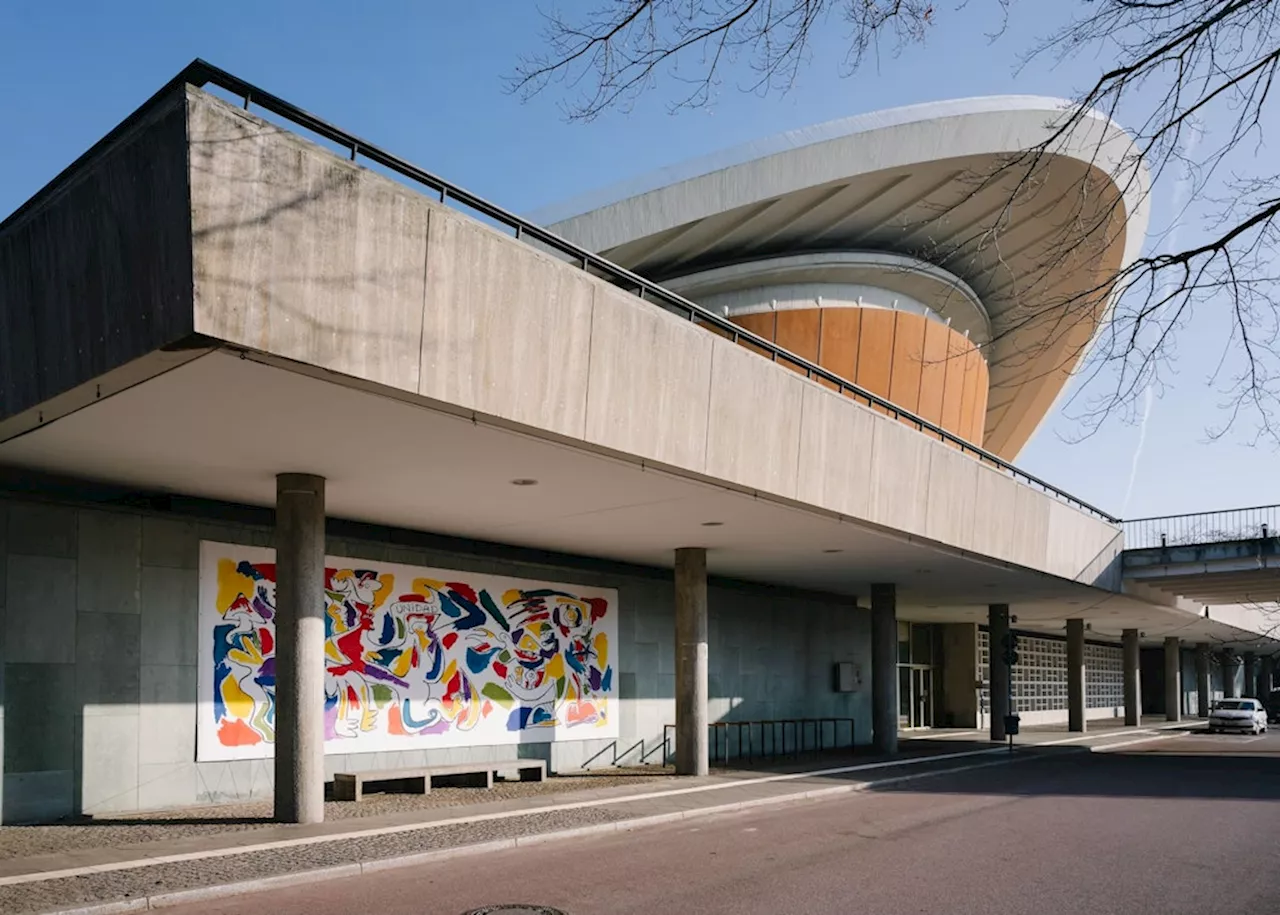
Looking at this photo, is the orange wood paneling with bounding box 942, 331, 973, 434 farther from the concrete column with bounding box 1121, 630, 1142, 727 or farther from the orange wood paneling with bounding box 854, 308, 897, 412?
the concrete column with bounding box 1121, 630, 1142, 727

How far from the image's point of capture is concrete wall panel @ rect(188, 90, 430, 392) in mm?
9633

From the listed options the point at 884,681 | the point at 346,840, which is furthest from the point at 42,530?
the point at 884,681

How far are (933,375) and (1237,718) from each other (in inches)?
784

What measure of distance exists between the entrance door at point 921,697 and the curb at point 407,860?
83.3 feet

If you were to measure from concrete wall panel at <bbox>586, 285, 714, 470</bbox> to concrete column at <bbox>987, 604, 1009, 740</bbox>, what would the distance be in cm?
2421

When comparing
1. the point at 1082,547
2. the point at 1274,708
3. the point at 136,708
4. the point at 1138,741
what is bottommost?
the point at 1274,708

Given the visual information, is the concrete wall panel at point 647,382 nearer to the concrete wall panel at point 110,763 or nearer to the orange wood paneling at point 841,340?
the concrete wall panel at point 110,763

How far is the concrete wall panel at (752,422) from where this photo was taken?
15.9 metres

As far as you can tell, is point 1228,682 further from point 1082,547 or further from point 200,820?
point 200,820

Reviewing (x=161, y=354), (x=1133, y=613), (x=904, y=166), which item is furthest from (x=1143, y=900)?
(x=1133, y=613)

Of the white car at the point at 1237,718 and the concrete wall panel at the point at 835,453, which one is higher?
the concrete wall panel at the point at 835,453

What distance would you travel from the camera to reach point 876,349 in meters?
34.9

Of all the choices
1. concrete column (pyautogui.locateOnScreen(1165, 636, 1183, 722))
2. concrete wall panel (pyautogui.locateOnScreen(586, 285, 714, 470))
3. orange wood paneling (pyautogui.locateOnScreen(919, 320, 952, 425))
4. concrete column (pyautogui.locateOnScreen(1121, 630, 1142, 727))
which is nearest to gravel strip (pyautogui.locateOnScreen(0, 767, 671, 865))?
concrete wall panel (pyautogui.locateOnScreen(586, 285, 714, 470))

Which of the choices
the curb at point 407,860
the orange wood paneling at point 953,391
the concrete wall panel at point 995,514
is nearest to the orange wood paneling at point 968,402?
the orange wood paneling at point 953,391
